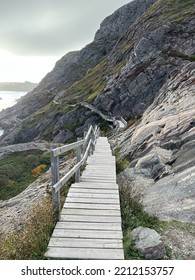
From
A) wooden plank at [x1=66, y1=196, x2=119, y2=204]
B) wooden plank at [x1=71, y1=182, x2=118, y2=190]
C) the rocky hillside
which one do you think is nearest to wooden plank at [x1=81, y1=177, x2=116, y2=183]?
wooden plank at [x1=71, y1=182, x2=118, y2=190]

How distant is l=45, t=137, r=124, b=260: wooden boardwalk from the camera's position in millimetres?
5281

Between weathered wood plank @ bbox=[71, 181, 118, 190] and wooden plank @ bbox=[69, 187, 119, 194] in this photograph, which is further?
weathered wood plank @ bbox=[71, 181, 118, 190]

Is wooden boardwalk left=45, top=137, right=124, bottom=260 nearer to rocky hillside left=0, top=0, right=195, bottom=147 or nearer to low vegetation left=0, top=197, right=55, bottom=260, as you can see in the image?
low vegetation left=0, top=197, right=55, bottom=260

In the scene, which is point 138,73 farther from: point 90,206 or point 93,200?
point 90,206

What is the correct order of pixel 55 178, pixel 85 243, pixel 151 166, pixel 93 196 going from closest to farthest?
pixel 85 243
pixel 55 178
pixel 93 196
pixel 151 166

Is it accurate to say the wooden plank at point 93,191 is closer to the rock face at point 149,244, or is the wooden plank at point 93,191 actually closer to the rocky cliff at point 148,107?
the rocky cliff at point 148,107

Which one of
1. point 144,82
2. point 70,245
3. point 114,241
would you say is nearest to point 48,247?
point 70,245

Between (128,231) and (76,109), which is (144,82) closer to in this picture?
(76,109)

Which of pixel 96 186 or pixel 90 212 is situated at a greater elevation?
pixel 90 212

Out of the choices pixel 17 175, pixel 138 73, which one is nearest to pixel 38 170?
pixel 17 175

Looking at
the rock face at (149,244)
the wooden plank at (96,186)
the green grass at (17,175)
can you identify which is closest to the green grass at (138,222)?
the rock face at (149,244)

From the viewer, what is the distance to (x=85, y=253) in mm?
5234

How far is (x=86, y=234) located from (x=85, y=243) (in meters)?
0.34

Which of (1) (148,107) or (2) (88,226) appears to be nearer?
(2) (88,226)
